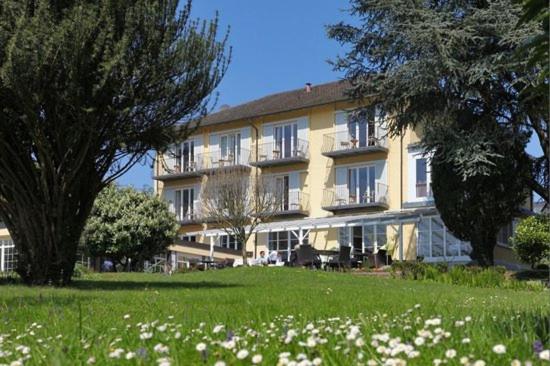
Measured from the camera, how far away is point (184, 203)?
166ft

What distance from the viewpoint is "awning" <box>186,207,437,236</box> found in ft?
120

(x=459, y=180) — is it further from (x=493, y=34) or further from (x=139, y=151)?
(x=139, y=151)

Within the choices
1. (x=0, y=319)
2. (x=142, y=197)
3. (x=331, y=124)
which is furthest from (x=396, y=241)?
(x=0, y=319)

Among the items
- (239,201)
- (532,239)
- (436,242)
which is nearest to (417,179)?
(436,242)

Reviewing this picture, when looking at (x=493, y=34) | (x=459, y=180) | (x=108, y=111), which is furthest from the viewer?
(x=459, y=180)

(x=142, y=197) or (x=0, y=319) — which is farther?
(x=142, y=197)

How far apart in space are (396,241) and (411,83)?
1608 cm

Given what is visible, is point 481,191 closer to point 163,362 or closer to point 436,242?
point 436,242

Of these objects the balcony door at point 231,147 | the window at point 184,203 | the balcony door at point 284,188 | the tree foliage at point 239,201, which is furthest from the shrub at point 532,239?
the window at point 184,203

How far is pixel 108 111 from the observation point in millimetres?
14141

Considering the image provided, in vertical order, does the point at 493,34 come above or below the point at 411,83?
above

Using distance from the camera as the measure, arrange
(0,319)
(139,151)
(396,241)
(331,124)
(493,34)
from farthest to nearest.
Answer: (331,124) → (396,241) → (493,34) → (139,151) → (0,319)

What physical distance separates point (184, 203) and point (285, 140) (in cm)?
872

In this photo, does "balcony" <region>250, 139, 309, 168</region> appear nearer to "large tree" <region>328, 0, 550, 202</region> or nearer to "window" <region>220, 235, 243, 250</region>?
"window" <region>220, 235, 243, 250</region>
